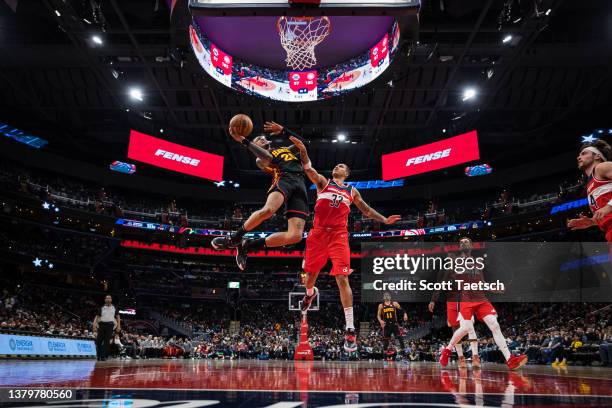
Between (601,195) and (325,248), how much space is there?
3427mm

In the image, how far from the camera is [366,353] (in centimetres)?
2172

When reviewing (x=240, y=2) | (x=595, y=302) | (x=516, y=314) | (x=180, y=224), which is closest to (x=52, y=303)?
(x=180, y=224)

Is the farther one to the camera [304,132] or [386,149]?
[386,149]

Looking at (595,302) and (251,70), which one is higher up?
(251,70)

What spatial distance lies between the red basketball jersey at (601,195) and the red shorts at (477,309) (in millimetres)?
2879

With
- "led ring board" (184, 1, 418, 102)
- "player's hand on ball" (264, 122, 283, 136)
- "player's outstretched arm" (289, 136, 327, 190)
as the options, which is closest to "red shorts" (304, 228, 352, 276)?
"player's outstretched arm" (289, 136, 327, 190)

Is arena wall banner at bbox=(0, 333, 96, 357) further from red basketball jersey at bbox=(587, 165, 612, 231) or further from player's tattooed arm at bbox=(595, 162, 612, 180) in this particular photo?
player's tattooed arm at bbox=(595, 162, 612, 180)

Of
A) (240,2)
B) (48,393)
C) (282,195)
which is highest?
(240,2)

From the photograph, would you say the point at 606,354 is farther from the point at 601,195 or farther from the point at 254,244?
the point at 254,244

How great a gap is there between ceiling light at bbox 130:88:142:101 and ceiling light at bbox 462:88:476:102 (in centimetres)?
1528

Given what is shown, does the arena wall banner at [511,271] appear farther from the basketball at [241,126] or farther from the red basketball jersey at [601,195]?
the basketball at [241,126]

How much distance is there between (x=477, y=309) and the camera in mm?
7512

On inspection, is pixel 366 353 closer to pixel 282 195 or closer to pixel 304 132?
pixel 304 132

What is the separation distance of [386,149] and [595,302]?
49.3 feet
